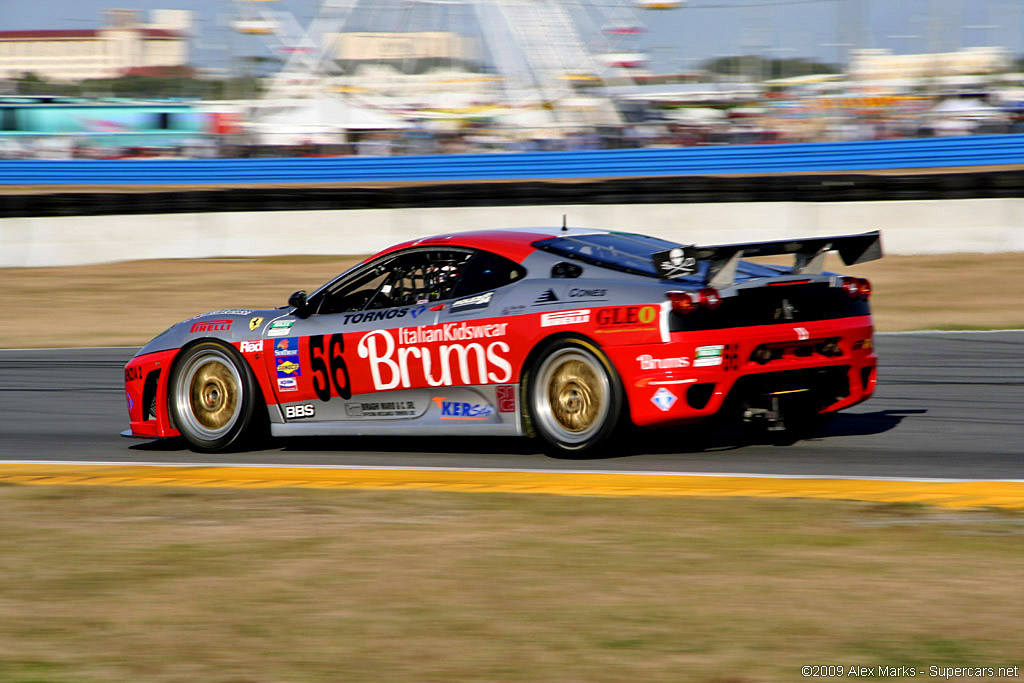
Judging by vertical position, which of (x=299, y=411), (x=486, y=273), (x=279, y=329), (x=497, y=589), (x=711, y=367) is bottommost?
(x=497, y=589)

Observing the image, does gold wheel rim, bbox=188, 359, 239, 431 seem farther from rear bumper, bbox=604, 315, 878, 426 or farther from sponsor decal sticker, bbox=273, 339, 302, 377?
rear bumper, bbox=604, 315, 878, 426

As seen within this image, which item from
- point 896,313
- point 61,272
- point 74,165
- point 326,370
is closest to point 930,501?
point 326,370

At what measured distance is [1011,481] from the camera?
19.3 ft

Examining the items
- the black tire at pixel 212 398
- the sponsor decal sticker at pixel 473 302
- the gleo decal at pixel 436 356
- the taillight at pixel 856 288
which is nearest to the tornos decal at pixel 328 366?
the gleo decal at pixel 436 356

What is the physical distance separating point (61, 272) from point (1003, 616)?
18.6 m

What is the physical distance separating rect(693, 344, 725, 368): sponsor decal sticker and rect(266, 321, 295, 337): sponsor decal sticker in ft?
8.54

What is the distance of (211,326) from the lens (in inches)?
298

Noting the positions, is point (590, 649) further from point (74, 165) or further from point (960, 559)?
point (74, 165)

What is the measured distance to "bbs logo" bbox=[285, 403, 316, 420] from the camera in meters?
7.34

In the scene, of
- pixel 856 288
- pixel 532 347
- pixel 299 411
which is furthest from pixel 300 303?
pixel 856 288

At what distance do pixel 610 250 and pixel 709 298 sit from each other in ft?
2.76

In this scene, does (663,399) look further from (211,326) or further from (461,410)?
(211,326)

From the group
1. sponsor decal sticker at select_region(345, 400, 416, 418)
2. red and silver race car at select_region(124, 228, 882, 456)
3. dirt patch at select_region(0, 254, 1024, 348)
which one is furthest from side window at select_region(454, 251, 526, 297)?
dirt patch at select_region(0, 254, 1024, 348)

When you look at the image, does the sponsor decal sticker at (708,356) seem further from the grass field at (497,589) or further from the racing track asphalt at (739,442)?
the grass field at (497,589)
